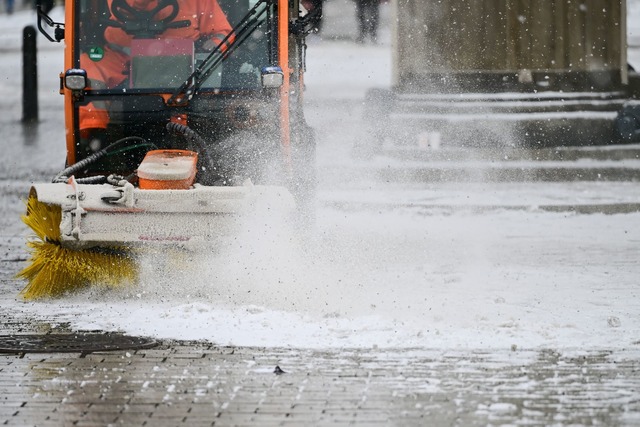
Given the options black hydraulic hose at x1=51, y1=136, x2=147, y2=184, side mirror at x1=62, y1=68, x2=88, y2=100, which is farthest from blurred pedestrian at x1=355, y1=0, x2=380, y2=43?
side mirror at x1=62, y1=68, x2=88, y2=100

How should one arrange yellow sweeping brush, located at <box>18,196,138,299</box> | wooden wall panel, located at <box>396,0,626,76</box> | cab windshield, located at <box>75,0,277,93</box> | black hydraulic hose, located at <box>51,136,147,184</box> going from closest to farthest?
yellow sweeping brush, located at <box>18,196,138,299</box> → black hydraulic hose, located at <box>51,136,147,184</box> → cab windshield, located at <box>75,0,277,93</box> → wooden wall panel, located at <box>396,0,626,76</box>

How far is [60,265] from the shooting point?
855cm

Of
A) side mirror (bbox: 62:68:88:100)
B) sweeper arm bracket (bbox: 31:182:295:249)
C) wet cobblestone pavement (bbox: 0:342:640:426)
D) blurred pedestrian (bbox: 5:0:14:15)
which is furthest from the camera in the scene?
blurred pedestrian (bbox: 5:0:14:15)

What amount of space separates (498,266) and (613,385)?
388 centimetres

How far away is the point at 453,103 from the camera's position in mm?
17000

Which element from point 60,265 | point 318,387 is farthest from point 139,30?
point 318,387

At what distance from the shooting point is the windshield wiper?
9422mm

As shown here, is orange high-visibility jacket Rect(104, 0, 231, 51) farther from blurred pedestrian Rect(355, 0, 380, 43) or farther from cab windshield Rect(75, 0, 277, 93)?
blurred pedestrian Rect(355, 0, 380, 43)

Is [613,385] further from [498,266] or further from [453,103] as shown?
[453,103]

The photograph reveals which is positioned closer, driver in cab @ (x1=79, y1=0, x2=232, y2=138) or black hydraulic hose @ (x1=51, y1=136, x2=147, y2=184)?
black hydraulic hose @ (x1=51, y1=136, x2=147, y2=184)

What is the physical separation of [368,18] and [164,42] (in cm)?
1814

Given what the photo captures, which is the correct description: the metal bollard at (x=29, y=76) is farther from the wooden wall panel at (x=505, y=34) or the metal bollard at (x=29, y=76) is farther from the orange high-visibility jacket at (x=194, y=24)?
the orange high-visibility jacket at (x=194, y=24)

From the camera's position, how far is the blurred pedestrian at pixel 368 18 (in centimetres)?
2689

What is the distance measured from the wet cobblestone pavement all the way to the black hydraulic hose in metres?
2.16
